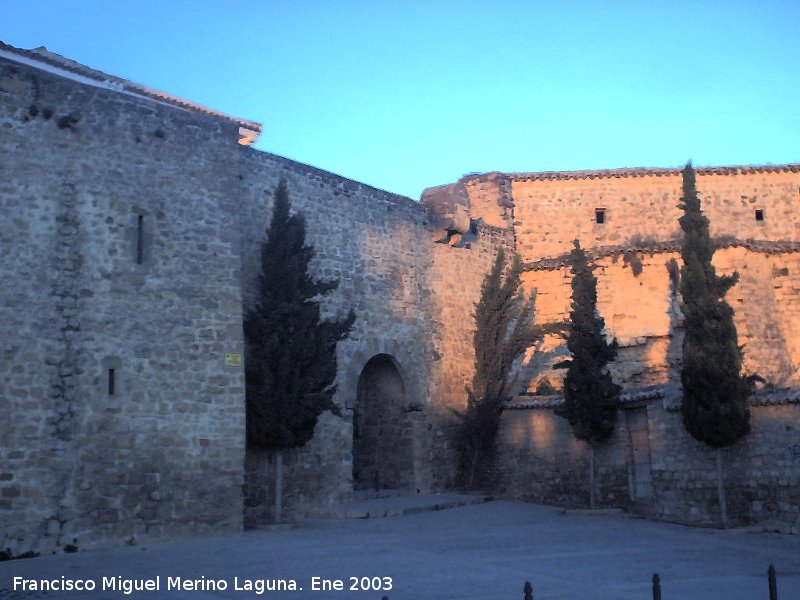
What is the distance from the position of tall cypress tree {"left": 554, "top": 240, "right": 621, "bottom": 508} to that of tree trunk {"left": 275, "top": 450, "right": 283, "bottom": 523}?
5.57 metres

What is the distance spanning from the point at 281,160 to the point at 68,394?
6884 millimetres

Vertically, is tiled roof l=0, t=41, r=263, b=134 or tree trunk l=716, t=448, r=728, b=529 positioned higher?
tiled roof l=0, t=41, r=263, b=134

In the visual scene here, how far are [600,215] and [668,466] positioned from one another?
1085 cm

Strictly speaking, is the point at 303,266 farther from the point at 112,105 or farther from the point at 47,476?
the point at 47,476

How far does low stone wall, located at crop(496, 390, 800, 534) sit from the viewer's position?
13.2 meters

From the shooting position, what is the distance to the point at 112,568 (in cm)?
955

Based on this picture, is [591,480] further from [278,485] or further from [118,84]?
[118,84]

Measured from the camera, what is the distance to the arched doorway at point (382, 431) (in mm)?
18422

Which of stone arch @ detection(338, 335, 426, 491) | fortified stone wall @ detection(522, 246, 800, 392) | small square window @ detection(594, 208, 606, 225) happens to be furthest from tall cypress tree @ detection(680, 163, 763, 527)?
small square window @ detection(594, 208, 606, 225)

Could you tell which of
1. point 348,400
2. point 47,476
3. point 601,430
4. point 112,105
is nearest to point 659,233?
point 601,430

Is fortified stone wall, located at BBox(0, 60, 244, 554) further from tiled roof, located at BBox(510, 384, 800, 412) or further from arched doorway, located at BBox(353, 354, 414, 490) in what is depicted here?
tiled roof, located at BBox(510, 384, 800, 412)

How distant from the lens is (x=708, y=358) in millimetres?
13977

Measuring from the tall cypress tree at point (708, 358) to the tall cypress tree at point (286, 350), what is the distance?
5.83 metres

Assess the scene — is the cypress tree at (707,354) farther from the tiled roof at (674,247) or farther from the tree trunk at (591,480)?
the tiled roof at (674,247)
